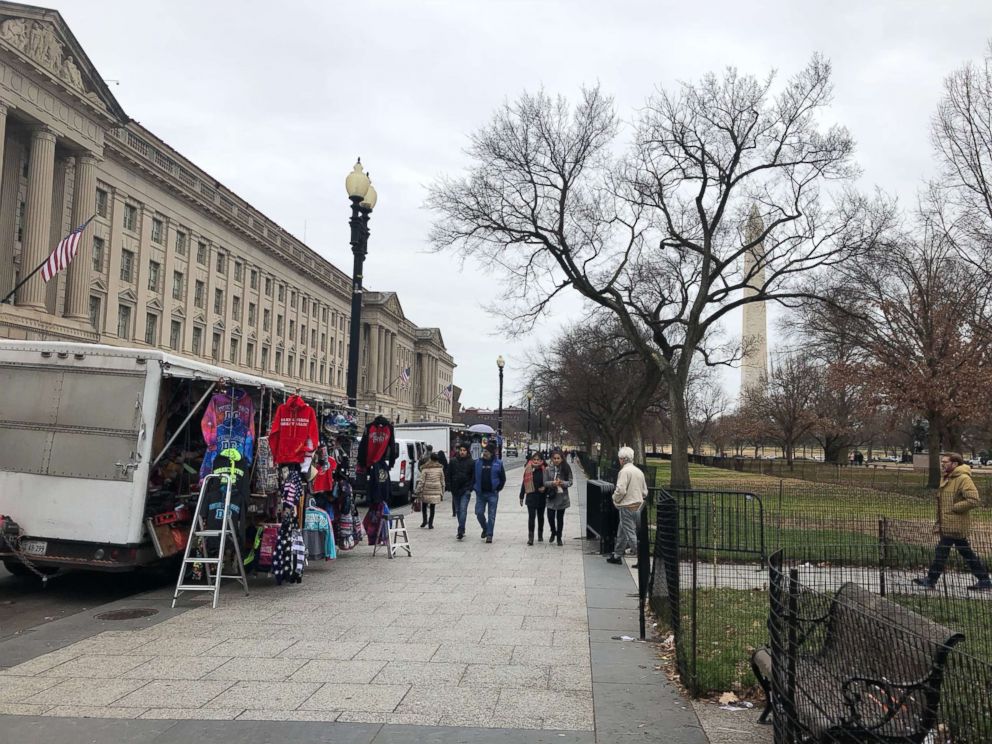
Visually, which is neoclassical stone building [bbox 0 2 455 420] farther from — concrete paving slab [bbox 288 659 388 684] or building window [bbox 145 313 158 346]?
concrete paving slab [bbox 288 659 388 684]

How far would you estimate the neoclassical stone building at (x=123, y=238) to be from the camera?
140 ft

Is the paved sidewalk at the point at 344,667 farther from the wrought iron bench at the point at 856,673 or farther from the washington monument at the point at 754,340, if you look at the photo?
the washington monument at the point at 754,340

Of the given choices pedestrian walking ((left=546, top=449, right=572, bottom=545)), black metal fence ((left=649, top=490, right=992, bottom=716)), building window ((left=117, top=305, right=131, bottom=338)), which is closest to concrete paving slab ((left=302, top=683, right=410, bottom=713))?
black metal fence ((left=649, top=490, right=992, bottom=716))

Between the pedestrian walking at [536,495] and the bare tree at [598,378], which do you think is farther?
the bare tree at [598,378]

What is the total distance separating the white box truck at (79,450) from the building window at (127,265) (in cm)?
4760

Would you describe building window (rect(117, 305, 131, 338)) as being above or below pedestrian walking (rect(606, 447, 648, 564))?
above

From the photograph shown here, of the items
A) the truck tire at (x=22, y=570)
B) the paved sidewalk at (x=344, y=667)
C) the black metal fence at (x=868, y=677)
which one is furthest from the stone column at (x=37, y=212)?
the black metal fence at (x=868, y=677)

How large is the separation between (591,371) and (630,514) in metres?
40.3

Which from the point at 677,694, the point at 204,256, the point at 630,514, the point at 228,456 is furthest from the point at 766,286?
the point at 204,256

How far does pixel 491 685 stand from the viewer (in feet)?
20.8

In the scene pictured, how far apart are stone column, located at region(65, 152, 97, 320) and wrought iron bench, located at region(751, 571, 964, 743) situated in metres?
49.0

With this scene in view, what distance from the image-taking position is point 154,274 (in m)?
58.0

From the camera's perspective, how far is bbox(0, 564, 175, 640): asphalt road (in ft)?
29.2

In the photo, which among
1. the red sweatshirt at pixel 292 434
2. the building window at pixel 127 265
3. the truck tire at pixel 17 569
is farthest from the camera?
the building window at pixel 127 265
